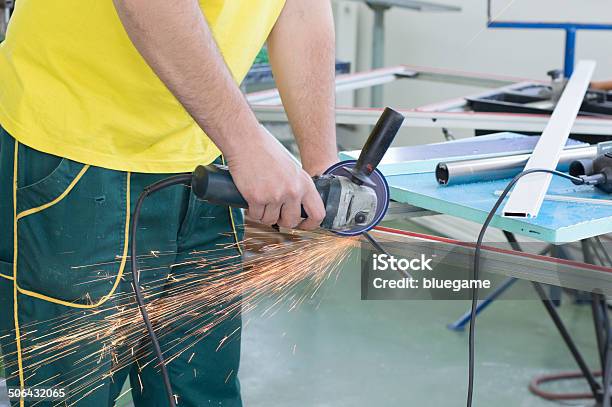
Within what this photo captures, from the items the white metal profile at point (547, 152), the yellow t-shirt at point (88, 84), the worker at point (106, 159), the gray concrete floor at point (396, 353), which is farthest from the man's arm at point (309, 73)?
the gray concrete floor at point (396, 353)

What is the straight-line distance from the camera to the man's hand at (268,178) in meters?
1.18

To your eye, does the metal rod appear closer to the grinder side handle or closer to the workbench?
the workbench

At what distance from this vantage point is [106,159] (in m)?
1.36

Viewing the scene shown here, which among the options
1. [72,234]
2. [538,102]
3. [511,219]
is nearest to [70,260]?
[72,234]

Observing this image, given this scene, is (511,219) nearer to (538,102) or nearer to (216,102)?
(216,102)

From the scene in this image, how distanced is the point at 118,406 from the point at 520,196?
1.60 m

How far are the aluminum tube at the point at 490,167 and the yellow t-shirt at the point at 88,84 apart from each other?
0.48 m

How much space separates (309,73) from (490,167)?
0.42m

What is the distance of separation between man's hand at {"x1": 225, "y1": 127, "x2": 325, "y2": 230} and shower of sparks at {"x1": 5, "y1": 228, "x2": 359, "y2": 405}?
0.33 m

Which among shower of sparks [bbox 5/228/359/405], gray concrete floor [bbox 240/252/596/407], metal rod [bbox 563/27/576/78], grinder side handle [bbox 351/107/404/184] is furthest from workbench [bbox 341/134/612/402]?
gray concrete floor [bbox 240/252/596/407]

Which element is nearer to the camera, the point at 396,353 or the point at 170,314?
the point at 170,314

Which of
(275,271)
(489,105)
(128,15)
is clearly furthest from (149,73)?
(489,105)

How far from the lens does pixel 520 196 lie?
1437 mm

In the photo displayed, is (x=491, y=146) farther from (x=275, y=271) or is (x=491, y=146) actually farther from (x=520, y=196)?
(x=275, y=271)
